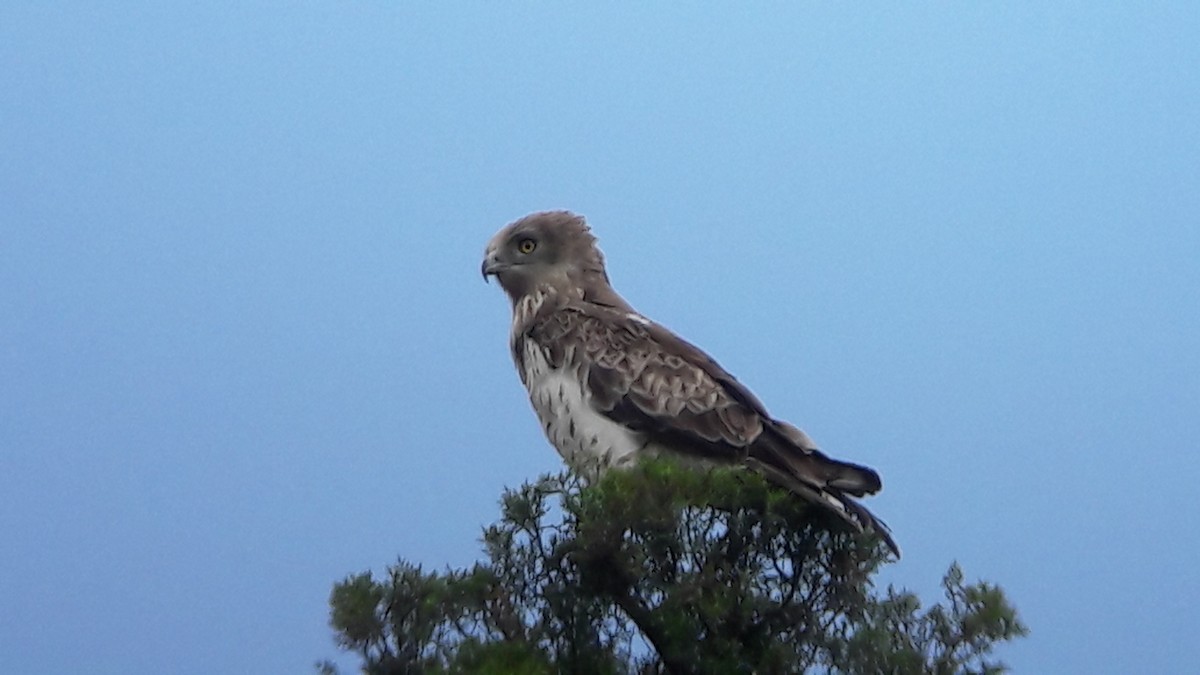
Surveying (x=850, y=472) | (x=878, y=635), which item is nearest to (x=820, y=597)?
(x=878, y=635)

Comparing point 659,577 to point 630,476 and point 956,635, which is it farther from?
point 956,635

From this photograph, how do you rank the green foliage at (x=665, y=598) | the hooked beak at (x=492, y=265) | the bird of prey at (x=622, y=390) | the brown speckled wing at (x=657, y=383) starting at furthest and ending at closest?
the hooked beak at (x=492, y=265) → the brown speckled wing at (x=657, y=383) → the bird of prey at (x=622, y=390) → the green foliage at (x=665, y=598)

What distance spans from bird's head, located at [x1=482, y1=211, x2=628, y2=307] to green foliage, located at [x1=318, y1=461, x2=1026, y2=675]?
155 cm

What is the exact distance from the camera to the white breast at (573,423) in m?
4.60

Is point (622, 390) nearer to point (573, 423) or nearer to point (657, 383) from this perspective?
point (657, 383)

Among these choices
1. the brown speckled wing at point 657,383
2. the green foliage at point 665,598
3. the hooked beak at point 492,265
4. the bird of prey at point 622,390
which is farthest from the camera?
the hooked beak at point 492,265

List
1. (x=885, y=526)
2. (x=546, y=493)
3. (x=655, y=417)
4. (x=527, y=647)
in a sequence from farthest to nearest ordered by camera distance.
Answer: (x=655, y=417) → (x=885, y=526) → (x=546, y=493) → (x=527, y=647)

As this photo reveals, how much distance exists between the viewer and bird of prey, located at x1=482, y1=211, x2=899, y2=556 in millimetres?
4395

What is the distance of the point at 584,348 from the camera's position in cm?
473

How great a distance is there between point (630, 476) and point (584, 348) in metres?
1.29

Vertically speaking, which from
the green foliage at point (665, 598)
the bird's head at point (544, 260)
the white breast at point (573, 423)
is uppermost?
the bird's head at point (544, 260)

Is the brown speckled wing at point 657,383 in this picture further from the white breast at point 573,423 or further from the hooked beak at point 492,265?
the hooked beak at point 492,265

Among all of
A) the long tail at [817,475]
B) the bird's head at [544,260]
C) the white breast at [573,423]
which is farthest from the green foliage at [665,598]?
the bird's head at [544,260]

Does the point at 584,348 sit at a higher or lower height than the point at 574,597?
higher
